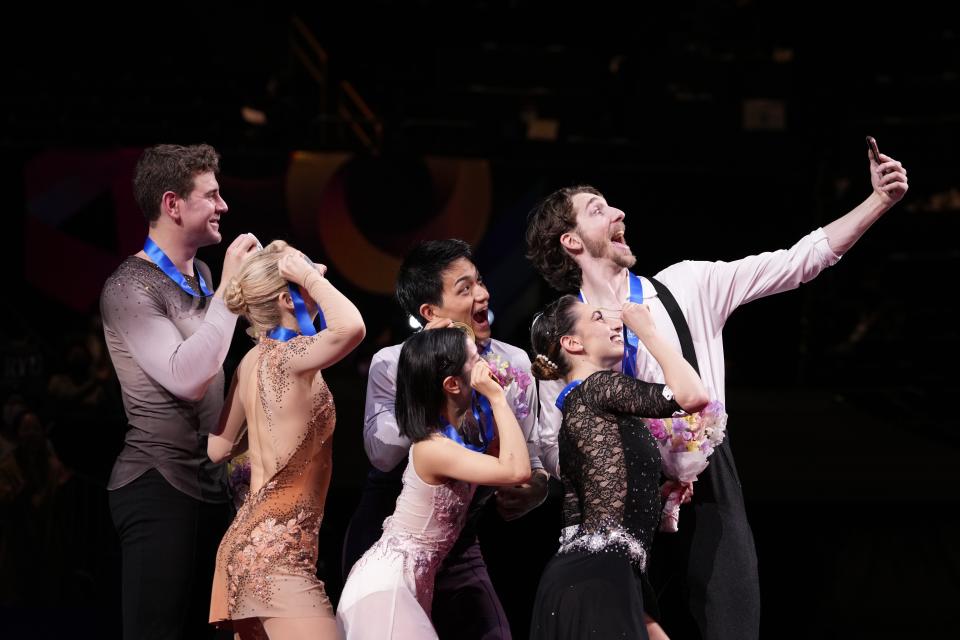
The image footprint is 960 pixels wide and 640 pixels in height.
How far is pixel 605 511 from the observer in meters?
3.06

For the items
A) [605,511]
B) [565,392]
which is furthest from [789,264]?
[605,511]

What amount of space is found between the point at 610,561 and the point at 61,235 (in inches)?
240

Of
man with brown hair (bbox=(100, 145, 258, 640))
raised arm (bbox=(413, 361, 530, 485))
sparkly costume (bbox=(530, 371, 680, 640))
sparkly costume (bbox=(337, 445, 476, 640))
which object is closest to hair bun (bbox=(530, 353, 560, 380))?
sparkly costume (bbox=(530, 371, 680, 640))

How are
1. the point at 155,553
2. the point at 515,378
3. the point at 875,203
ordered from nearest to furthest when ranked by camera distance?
the point at 155,553 → the point at 875,203 → the point at 515,378

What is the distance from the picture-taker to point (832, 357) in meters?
8.67

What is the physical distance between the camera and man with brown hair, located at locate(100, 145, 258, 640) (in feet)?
10.5

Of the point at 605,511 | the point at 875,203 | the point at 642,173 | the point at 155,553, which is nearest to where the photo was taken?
the point at 605,511

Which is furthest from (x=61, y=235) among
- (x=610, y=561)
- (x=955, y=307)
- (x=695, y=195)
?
(x=955, y=307)

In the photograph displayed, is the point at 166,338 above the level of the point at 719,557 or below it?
above

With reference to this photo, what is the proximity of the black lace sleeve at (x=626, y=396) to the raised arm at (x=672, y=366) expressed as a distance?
37 millimetres

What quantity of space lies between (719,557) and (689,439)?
0.36m

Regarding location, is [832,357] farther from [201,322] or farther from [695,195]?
[201,322]

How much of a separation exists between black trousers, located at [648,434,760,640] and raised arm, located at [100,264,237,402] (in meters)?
1.45

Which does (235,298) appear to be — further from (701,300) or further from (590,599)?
(701,300)
